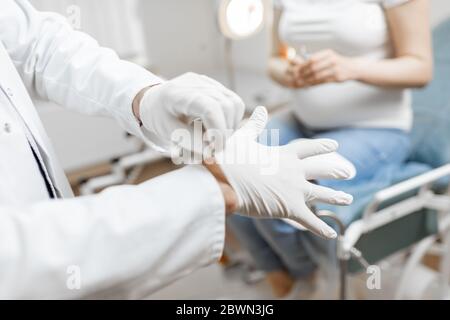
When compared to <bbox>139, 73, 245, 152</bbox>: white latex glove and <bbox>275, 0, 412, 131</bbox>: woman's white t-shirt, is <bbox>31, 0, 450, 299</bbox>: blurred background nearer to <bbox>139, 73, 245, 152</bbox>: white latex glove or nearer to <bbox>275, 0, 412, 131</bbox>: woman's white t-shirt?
<bbox>275, 0, 412, 131</bbox>: woman's white t-shirt

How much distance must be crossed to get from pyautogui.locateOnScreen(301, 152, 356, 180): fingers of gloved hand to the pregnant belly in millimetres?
563

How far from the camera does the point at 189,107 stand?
1.59ft

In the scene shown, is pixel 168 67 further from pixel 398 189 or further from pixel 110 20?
pixel 398 189

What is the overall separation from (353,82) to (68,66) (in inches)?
25.3

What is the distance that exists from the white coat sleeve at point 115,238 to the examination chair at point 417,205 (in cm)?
46

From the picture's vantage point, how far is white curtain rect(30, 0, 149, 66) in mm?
871

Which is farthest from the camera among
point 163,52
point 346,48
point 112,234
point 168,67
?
point 163,52

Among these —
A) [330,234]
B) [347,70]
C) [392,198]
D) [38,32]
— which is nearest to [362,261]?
[392,198]

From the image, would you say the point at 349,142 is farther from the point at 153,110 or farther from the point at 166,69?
the point at 166,69

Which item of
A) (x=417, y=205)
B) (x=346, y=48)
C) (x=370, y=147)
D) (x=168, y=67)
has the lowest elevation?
(x=417, y=205)

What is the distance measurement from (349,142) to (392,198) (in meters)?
0.16

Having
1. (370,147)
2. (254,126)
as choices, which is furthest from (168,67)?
(254,126)

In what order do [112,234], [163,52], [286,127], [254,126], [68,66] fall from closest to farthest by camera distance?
[112,234] < [254,126] < [68,66] < [286,127] < [163,52]

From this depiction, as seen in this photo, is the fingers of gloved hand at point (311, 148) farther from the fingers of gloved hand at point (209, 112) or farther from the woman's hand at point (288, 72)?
the woman's hand at point (288, 72)
